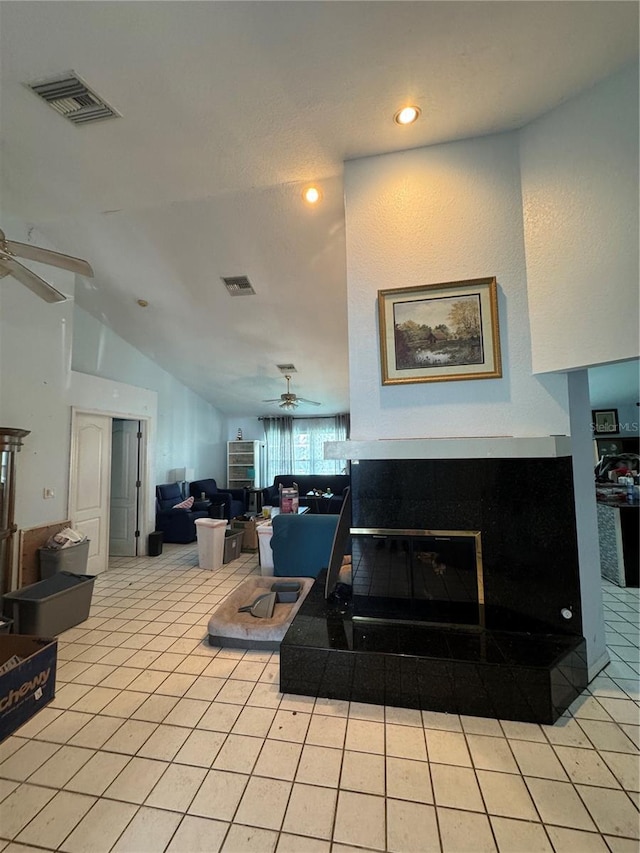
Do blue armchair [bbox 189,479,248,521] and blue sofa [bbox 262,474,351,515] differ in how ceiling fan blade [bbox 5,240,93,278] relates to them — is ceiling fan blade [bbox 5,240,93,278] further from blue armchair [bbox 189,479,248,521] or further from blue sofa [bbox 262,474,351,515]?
blue sofa [bbox 262,474,351,515]

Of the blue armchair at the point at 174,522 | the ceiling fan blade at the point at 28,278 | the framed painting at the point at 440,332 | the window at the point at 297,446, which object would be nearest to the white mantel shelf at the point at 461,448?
the framed painting at the point at 440,332

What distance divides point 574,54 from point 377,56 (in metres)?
0.99

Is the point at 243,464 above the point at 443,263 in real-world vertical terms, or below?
below

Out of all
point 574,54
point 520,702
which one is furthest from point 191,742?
point 574,54

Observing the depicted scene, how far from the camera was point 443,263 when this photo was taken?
2254 millimetres

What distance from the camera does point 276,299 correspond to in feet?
13.7

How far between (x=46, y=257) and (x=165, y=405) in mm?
4430

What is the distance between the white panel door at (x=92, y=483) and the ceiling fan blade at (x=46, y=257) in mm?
2435

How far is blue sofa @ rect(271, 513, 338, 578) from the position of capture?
11.7 ft

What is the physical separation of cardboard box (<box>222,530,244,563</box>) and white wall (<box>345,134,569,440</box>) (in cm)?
307

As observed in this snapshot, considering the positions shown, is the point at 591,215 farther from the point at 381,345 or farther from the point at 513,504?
the point at 513,504

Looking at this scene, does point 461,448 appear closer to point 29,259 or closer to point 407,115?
point 407,115

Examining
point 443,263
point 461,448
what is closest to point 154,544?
point 461,448

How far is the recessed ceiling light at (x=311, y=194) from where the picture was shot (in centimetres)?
276
